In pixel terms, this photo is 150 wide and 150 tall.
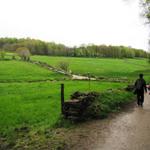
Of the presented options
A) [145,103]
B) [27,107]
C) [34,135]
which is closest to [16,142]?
[34,135]

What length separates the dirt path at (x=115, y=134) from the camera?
13.1 m

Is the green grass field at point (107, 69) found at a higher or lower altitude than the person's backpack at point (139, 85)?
lower

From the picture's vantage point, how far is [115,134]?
14695 mm

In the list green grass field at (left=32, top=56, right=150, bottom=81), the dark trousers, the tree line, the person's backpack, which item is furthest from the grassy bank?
the tree line

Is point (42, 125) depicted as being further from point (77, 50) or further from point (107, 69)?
point (77, 50)

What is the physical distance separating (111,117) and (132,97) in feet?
24.7

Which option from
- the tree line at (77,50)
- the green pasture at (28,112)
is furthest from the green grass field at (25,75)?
the tree line at (77,50)

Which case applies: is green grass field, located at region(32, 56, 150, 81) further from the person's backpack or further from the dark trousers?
the person's backpack

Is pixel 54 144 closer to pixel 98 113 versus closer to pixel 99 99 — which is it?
pixel 98 113

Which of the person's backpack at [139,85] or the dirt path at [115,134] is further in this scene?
the person's backpack at [139,85]

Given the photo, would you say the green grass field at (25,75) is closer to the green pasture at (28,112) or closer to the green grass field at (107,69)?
the green grass field at (107,69)

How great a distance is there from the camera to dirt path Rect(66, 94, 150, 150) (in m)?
13.1

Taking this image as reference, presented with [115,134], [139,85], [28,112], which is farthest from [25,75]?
[115,134]

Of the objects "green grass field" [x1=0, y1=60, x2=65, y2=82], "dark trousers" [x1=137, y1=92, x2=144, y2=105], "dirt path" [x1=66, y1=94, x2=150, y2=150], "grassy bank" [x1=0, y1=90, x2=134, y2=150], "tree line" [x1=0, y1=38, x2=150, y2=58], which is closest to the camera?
"dirt path" [x1=66, y1=94, x2=150, y2=150]
